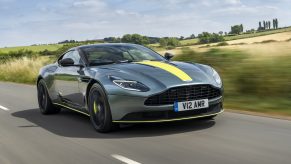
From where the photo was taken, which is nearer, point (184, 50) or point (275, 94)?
point (275, 94)

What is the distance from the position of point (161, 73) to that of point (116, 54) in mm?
1326

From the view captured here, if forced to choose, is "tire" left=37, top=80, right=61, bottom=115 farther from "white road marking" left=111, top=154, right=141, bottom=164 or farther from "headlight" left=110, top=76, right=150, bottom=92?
"white road marking" left=111, top=154, right=141, bottom=164

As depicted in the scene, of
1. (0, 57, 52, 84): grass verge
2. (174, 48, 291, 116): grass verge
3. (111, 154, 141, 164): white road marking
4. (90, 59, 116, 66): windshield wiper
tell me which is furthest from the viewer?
(0, 57, 52, 84): grass verge

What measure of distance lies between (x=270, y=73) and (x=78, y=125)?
4.15 metres

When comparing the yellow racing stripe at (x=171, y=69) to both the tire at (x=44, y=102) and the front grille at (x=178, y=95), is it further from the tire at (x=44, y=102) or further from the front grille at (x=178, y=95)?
the tire at (x=44, y=102)

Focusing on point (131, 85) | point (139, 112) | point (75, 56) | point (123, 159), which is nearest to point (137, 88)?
point (131, 85)

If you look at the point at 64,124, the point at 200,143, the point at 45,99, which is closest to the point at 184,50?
the point at 45,99

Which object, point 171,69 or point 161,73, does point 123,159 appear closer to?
point 161,73

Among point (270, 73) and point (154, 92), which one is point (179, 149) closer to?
point (154, 92)

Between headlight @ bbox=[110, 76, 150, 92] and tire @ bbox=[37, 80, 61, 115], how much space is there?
3263 millimetres

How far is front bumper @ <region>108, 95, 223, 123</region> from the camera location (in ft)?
21.1

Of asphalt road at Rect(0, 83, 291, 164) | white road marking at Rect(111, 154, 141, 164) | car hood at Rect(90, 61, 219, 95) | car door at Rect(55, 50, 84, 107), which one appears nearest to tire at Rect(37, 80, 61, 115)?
car door at Rect(55, 50, 84, 107)

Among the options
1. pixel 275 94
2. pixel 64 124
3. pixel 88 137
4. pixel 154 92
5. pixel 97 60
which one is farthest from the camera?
pixel 275 94

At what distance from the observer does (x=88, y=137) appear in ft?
22.4
